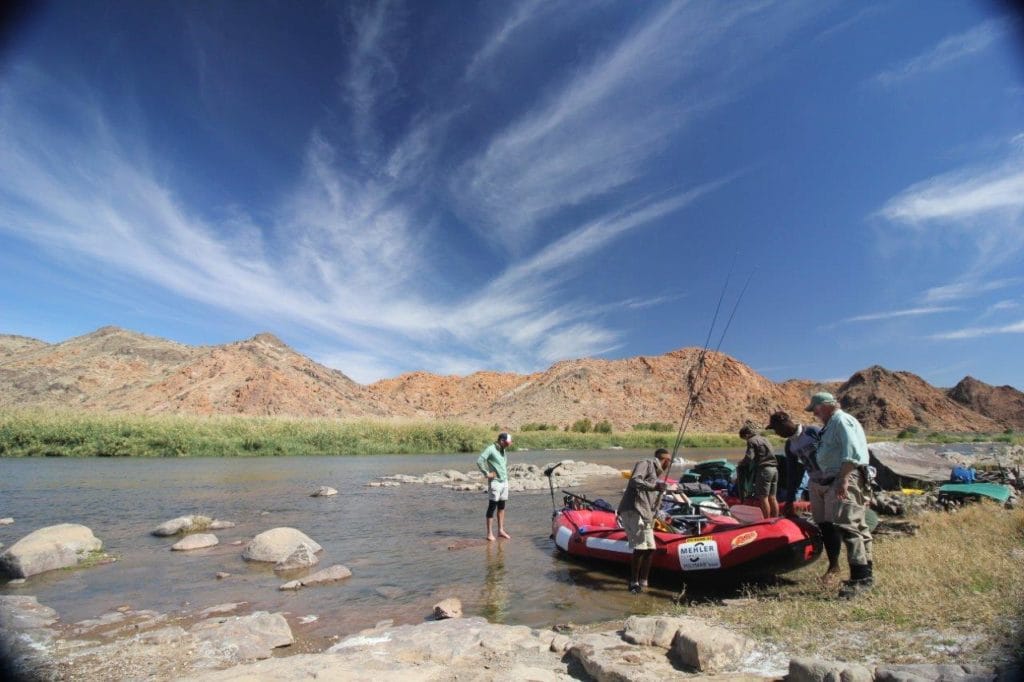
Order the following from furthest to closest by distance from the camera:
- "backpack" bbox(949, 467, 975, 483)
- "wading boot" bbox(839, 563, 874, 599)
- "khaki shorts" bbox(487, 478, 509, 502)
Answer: "backpack" bbox(949, 467, 975, 483)
"khaki shorts" bbox(487, 478, 509, 502)
"wading boot" bbox(839, 563, 874, 599)

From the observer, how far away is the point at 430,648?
536 centimetres

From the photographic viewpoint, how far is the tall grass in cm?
3075

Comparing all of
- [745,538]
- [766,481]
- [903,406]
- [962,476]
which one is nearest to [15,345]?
[766,481]

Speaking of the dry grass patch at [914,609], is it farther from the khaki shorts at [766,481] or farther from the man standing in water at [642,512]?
the khaki shorts at [766,481]

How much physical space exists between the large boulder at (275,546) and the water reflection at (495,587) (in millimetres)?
3506

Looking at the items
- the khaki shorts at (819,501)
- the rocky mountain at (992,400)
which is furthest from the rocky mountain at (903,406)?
the khaki shorts at (819,501)

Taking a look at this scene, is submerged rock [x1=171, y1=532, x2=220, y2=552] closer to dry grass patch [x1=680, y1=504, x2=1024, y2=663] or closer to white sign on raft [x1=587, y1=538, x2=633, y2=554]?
white sign on raft [x1=587, y1=538, x2=633, y2=554]

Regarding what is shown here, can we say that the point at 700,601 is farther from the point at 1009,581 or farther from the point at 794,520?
the point at 1009,581

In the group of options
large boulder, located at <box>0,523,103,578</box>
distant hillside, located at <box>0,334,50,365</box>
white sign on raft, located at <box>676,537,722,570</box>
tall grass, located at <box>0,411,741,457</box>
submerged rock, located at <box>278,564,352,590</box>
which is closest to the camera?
white sign on raft, located at <box>676,537,722,570</box>

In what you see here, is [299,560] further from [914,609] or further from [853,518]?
[914,609]

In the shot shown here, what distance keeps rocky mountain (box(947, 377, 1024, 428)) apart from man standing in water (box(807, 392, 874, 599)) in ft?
485

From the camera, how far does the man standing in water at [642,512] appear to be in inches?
318

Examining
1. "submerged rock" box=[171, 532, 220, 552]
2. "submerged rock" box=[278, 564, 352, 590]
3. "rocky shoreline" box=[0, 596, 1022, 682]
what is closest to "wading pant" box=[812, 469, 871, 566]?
"rocky shoreline" box=[0, 596, 1022, 682]

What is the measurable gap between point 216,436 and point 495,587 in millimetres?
34252
